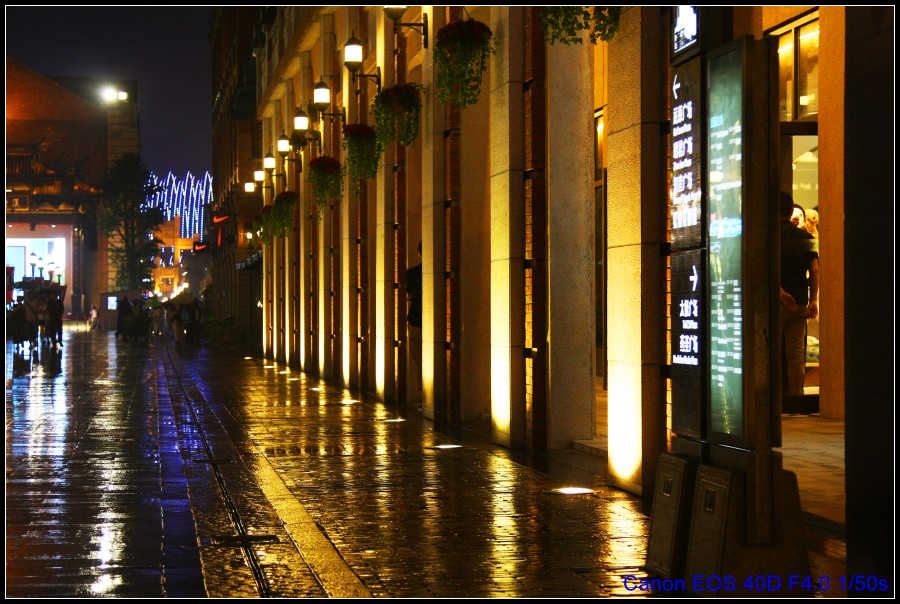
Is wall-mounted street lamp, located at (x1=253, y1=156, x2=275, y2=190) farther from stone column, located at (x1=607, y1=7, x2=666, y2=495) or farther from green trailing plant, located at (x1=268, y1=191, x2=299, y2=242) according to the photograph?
stone column, located at (x1=607, y1=7, x2=666, y2=495)

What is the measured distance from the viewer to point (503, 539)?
7.68 m

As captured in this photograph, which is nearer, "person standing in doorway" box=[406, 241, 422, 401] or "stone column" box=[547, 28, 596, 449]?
"stone column" box=[547, 28, 596, 449]

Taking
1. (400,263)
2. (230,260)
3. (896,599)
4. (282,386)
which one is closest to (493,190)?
(400,263)

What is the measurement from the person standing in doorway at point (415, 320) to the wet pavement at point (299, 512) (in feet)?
5.56

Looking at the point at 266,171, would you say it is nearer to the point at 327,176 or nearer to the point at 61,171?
the point at 327,176

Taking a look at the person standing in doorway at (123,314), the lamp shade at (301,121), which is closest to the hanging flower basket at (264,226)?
the lamp shade at (301,121)

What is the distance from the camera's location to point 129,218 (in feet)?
326

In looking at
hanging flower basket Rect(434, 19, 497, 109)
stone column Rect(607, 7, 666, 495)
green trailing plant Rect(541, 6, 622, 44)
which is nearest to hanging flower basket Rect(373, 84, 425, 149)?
hanging flower basket Rect(434, 19, 497, 109)

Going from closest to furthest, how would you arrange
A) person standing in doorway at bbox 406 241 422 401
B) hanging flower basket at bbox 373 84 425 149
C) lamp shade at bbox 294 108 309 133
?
hanging flower basket at bbox 373 84 425 149, person standing in doorway at bbox 406 241 422 401, lamp shade at bbox 294 108 309 133

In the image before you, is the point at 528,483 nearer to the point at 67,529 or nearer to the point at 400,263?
the point at 67,529

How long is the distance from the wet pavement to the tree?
275 feet

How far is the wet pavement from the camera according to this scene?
655 centimetres

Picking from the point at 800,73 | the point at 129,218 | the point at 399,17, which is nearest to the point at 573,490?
the point at 800,73

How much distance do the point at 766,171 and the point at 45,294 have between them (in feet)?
125
